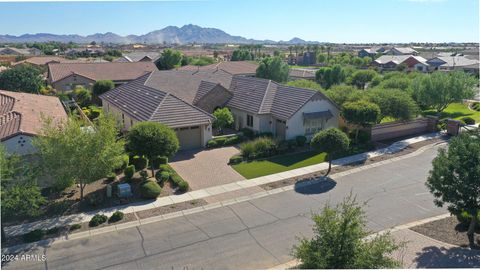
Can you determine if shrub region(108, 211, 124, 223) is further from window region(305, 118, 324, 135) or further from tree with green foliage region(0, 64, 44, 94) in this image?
tree with green foliage region(0, 64, 44, 94)

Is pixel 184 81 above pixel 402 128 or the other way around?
above

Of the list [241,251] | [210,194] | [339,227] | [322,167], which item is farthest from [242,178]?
[339,227]

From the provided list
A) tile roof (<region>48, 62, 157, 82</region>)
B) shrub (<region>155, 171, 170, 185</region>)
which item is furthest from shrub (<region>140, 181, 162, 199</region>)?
tile roof (<region>48, 62, 157, 82</region>)

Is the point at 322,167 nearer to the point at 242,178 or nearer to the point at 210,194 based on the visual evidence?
the point at 242,178

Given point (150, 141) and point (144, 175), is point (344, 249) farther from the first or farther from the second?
point (144, 175)

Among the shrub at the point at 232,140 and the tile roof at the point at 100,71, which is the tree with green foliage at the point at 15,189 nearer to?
the shrub at the point at 232,140

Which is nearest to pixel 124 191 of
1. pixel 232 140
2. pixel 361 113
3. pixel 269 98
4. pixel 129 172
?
pixel 129 172
